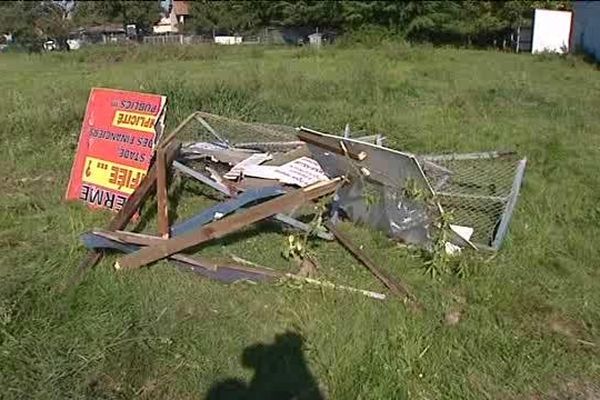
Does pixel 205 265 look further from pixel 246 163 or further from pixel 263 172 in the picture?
pixel 246 163

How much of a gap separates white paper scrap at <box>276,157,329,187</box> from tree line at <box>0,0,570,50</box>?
30.6 meters

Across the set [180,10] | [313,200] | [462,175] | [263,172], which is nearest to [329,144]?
[313,200]

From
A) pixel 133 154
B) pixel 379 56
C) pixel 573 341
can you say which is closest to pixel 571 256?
pixel 573 341

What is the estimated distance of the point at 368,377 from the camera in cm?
263

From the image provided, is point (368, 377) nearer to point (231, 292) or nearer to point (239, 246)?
point (231, 292)

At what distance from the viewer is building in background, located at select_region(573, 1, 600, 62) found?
22.7 metres

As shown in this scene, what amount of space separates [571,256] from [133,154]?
360 cm

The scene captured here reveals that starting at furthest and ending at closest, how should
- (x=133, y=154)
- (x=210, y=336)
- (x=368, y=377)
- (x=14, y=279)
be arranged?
1. (x=133, y=154)
2. (x=14, y=279)
3. (x=210, y=336)
4. (x=368, y=377)

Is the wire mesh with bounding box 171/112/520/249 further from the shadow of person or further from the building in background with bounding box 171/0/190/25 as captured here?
the building in background with bounding box 171/0/190/25

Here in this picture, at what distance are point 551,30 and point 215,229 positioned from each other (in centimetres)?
2817

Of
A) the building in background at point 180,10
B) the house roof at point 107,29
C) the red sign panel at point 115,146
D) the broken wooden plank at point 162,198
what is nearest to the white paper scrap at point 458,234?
the broken wooden plank at point 162,198

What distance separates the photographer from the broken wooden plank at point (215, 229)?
364cm

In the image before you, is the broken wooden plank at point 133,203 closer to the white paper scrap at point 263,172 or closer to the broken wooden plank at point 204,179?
the broken wooden plank at point 204,179

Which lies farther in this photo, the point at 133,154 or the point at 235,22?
the point at 235,22
